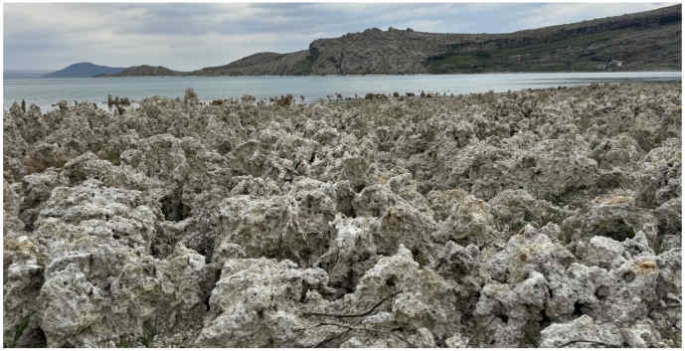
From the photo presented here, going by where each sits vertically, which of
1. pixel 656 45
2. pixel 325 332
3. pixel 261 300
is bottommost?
pixel 325 332

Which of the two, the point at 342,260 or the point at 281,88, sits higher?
the point at 281,88

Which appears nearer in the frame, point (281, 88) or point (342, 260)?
point (342, 260)

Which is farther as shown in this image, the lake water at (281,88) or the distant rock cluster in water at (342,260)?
the lake water at (281,88)

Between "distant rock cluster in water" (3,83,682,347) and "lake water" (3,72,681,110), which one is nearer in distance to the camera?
"distant rock cluster in water" (3,83,682,347)

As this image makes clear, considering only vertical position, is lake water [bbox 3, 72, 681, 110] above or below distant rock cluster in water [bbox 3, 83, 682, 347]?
above

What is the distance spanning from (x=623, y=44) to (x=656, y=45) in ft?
48.2

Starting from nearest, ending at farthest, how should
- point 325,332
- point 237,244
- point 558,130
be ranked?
point 325,332, point 237,244, point 558,130

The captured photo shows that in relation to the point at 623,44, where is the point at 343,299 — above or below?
below

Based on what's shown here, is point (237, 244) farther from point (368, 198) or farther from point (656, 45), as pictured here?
point (656, 45)

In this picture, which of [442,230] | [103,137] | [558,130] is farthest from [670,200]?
[103,137]

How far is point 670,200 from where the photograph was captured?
20.6ft

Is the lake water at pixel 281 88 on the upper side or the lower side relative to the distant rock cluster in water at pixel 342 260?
upper

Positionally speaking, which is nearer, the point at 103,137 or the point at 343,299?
the point at 343,299

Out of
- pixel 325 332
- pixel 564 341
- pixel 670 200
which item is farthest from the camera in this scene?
pixel 670 200
